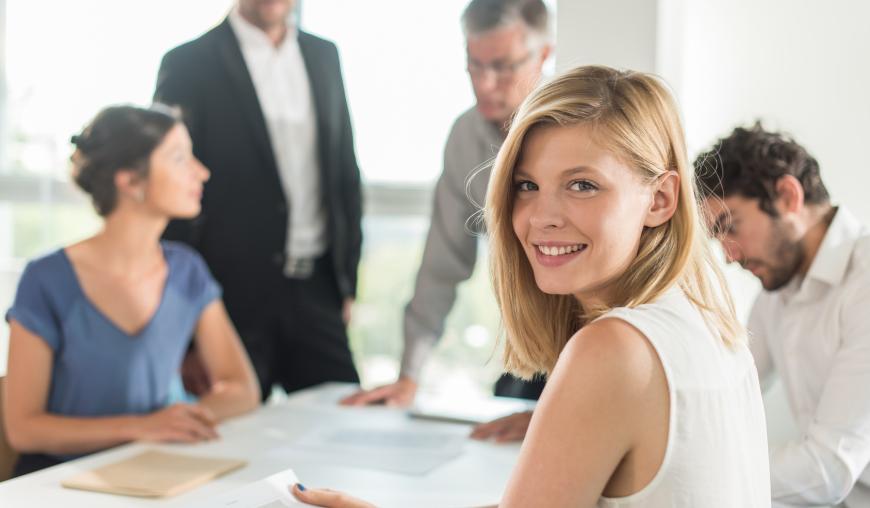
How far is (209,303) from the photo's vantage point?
7.36 feet

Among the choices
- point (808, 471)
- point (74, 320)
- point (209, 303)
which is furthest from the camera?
point (209, 303)

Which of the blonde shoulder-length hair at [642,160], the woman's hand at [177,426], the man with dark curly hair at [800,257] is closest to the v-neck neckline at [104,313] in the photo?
the woman's hand at [177,426]

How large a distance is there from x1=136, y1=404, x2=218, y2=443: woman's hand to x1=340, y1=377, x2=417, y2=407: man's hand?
0.40 metres

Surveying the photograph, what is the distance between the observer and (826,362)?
70.4 inches

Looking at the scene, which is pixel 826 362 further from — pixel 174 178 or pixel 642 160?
pixel 174 178

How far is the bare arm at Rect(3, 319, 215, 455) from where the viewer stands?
1795mm

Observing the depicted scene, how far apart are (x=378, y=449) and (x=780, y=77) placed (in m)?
1.37

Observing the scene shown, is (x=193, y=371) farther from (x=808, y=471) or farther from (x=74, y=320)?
(x=808, y=471)

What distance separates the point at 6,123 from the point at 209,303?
2.31 m

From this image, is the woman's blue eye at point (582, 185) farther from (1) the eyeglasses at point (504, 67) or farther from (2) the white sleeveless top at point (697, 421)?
(1) the eyeglasses at point (504, 67)

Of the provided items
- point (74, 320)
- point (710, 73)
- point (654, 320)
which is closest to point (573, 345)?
point (654, 320)

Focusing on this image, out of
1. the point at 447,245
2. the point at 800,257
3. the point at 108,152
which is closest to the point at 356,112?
the point at 447,245

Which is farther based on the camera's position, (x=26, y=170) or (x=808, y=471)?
(x=26, y=170)

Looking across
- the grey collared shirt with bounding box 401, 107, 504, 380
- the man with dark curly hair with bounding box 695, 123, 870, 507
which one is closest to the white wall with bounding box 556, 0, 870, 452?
the man with dark curly hair with bounding box 695, 123, 870, 507
